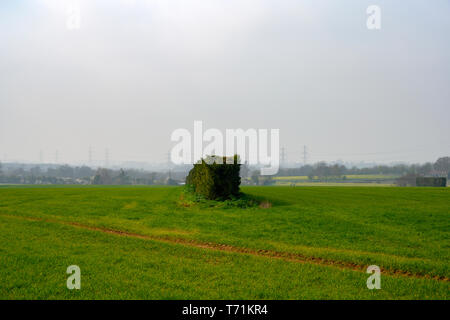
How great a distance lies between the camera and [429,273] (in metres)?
9.32

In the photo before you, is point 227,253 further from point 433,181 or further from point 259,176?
point 259,176

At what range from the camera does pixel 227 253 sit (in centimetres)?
1128

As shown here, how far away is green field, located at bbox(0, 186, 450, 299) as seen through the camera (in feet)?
25.6

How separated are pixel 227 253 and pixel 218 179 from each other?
1281cm

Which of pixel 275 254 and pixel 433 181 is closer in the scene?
pixel 275 254

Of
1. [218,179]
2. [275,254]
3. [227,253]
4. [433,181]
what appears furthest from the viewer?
[433,181]

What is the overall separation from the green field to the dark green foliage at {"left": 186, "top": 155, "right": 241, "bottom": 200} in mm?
3335

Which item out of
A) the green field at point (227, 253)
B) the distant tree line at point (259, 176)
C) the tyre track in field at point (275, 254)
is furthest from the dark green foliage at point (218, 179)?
the distant tree line at point (259, 176)

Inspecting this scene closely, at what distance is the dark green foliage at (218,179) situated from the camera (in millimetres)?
23859

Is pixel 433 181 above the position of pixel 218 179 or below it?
below

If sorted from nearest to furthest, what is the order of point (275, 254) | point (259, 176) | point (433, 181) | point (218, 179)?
1. point (275, 254)
2. point (218, 179)
3. point (433, 181)
4. point (259, 176)

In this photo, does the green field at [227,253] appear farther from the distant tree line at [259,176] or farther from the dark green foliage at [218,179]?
the distant tree line at [259,176]

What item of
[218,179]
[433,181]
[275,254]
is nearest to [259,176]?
[433,181]

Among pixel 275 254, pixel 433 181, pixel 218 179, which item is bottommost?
pixel 433 181
